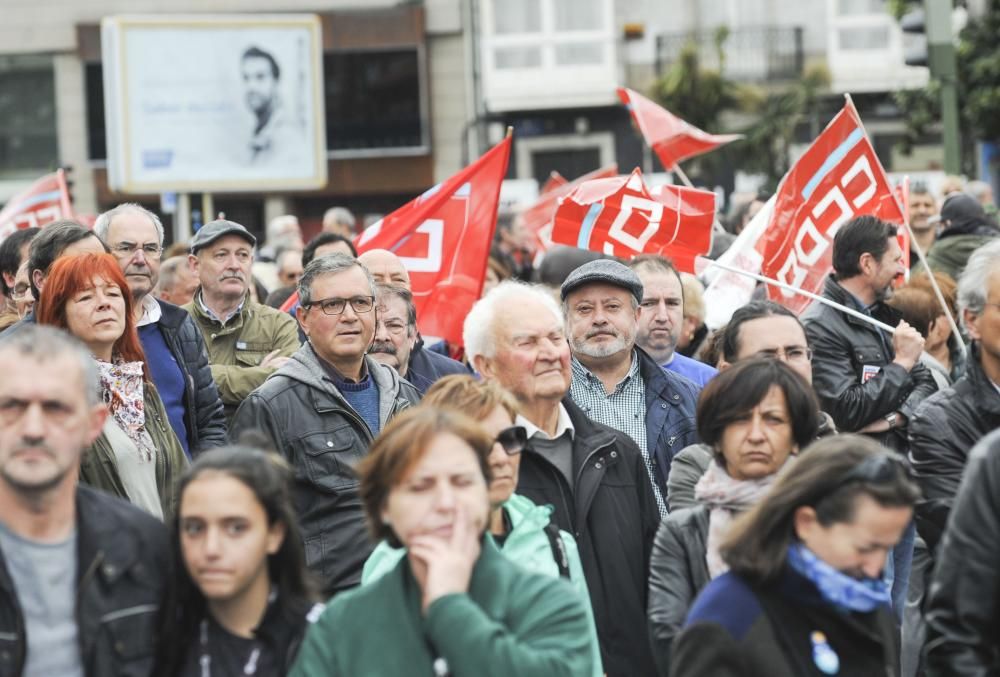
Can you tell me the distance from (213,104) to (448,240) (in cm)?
929

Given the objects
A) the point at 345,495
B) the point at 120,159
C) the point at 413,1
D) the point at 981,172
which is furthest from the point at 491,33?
the point at 345,495

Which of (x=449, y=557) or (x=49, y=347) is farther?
(x=49, y=347)

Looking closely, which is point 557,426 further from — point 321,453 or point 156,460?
point 156,460

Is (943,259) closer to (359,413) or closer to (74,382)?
(359,413)

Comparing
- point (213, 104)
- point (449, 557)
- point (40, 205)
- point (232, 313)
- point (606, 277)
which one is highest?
point (213, 104)

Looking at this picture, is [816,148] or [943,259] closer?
[816,148]

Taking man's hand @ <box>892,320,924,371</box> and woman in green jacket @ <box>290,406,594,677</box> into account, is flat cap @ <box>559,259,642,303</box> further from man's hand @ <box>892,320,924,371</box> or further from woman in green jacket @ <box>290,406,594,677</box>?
woman in green jacket @ <box>290,406,594,677</box>

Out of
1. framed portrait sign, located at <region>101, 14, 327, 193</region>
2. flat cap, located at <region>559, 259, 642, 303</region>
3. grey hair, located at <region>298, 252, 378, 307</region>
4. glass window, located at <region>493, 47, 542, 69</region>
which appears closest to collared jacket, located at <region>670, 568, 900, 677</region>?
flat cap, located at <region>559, 259, 642, 303</region>

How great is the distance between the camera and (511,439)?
4.88m

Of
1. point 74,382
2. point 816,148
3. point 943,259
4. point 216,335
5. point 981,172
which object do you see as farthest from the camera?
point 981,172

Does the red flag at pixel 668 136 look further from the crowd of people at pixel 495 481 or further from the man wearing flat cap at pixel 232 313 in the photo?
the man wearing flat cap at pixel 232 313

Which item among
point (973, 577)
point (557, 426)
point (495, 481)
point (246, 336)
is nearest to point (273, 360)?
point (246, 336)

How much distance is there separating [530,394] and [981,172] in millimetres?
25677

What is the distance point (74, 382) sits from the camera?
3.98 meters
